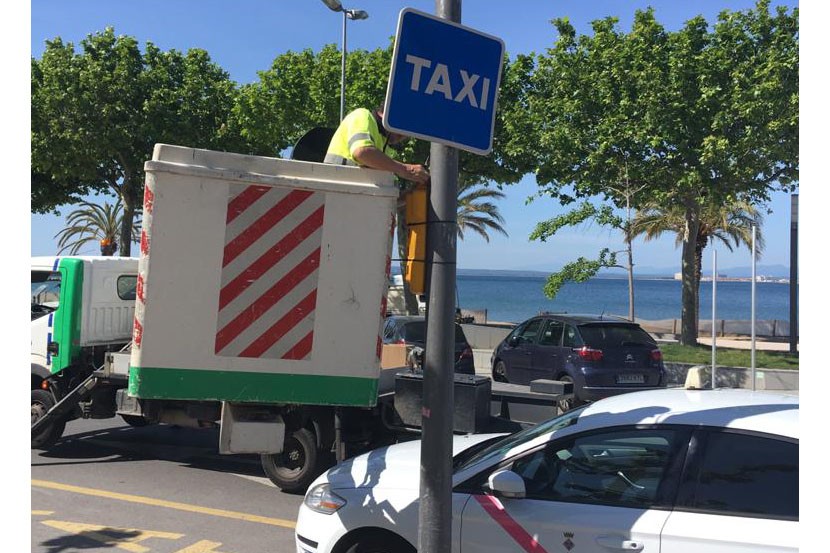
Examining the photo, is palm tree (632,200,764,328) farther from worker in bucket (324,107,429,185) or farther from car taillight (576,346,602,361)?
worker in bucket (324,107,429,185)

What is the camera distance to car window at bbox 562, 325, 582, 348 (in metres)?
12.8

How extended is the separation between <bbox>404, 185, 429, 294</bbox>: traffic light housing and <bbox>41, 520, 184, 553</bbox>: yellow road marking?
3.65 metres

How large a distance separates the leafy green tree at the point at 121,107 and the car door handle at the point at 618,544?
22.4 meters

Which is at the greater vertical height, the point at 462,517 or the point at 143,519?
the point at 462,517

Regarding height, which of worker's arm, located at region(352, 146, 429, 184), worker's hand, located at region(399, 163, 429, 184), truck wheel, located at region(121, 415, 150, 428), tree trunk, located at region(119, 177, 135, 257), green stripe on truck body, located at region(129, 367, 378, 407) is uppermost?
tree trunk, located at region(119, 177, 135, 257)

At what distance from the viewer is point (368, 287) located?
413 cm

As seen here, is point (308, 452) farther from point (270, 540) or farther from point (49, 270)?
point (49, 270)

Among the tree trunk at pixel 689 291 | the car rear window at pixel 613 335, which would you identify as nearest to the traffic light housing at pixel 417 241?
the car rear window at pixel 613 335

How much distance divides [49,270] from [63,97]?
16.3 m

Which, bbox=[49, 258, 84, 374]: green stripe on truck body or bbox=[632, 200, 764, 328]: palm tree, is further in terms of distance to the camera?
bbox=[632, 200, 764, 328]: palm tree

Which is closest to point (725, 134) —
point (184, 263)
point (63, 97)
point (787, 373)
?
point (787, 373)

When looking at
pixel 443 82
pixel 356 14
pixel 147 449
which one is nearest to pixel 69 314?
pixel 147 449

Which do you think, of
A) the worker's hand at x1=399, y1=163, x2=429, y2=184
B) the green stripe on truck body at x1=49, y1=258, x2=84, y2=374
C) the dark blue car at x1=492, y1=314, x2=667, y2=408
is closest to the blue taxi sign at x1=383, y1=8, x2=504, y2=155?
the worker's hand at x1=399, y1=163, x2=429, y2=184

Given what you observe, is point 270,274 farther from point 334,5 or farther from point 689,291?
point 689,291
